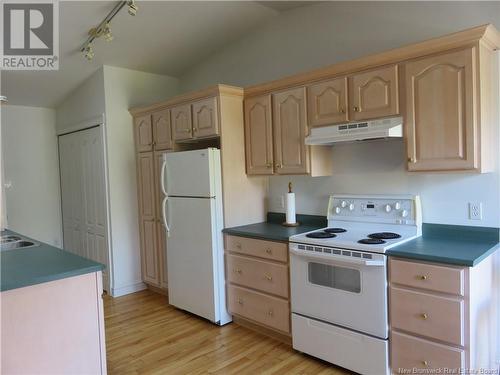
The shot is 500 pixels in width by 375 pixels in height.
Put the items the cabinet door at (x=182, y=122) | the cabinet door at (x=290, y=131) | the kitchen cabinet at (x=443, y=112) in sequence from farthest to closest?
the cabinet door at (x=182, y=122), the cabinet door at (x=290, y=131), the kitchen cabinet at (x=443, y=112)

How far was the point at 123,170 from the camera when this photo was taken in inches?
163

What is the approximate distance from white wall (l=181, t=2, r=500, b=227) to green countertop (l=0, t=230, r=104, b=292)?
193 cm

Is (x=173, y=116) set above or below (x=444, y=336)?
above

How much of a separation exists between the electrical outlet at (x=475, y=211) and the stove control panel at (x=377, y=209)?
12.0 inches

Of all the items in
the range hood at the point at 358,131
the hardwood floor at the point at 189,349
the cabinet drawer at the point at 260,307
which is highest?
the range hood at the point at 358,131

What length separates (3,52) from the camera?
330cm

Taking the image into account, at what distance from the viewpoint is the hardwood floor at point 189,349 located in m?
2.56

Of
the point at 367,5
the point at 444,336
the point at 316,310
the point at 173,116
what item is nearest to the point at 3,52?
the point at 173,116

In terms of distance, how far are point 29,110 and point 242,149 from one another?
3.27 m

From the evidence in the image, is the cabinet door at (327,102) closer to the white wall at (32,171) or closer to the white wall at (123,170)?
the white wall at (123,170)

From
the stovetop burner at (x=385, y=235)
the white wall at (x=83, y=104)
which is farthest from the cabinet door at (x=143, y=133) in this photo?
the stovetop burner at (x=385, y=235)

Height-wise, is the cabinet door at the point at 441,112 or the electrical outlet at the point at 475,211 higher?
the cabinet door at the point at 441,112

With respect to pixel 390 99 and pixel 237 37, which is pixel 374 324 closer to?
pixel 390 99

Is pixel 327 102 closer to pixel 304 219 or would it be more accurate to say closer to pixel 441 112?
pixel 441 112
